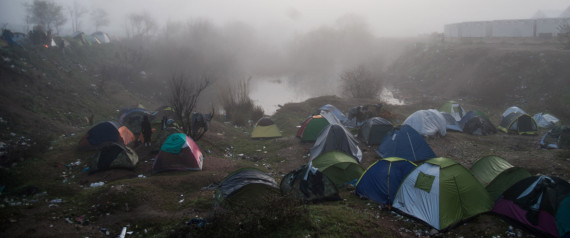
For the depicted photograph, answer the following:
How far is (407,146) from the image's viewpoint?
12.4 m

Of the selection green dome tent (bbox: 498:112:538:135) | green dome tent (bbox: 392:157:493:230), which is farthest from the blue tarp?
green dome tent (bbox: 498:112:538:135)

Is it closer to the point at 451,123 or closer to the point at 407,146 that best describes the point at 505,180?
the point at 407,146

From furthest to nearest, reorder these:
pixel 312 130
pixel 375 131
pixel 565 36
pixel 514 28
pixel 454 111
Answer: pixel 514 28 → pixel 565 36 → pixel 454 111 → pixel 312 130 → pixel 375 131

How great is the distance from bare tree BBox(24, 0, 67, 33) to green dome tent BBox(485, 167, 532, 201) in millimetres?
66940

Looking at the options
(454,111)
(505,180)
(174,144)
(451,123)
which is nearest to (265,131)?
(174,144)

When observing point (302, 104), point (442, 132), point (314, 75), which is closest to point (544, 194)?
point (442, 132)

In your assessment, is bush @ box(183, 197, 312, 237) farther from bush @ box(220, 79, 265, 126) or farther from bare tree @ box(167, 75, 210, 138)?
bush @ box(220, 79, 265, 126)

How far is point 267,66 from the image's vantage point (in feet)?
169

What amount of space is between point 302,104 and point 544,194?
18.3 meters

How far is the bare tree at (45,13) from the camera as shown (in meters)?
56.6

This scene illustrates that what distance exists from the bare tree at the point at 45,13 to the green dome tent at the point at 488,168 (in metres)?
66.2

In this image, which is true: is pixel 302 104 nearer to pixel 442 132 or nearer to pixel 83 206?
pixel 442 132

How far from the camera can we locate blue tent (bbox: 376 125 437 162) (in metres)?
12.2

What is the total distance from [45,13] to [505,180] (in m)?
71.1
